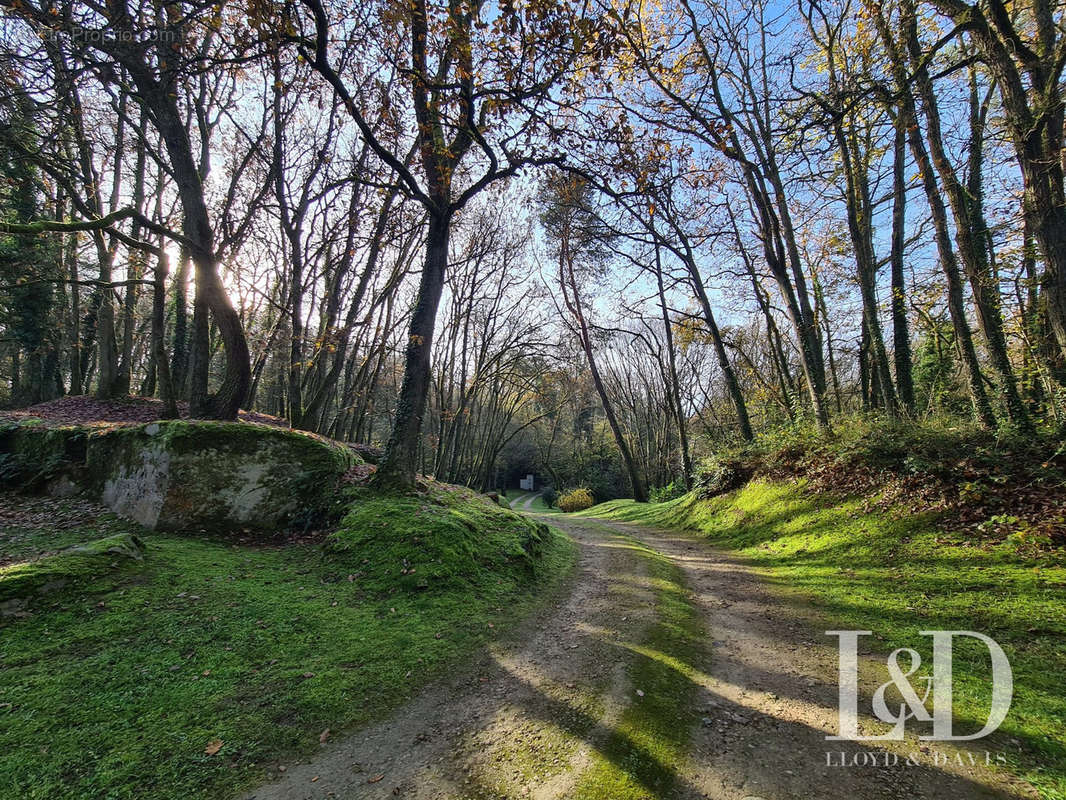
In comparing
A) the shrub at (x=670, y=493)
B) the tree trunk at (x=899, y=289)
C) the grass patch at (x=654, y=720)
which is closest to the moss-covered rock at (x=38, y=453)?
the grass patch at (x=654, y=720)

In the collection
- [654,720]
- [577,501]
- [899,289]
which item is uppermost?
[899,289]

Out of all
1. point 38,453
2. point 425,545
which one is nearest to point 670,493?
point 425,545

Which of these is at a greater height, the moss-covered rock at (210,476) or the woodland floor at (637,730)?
the moss-covered rock at (210,476)

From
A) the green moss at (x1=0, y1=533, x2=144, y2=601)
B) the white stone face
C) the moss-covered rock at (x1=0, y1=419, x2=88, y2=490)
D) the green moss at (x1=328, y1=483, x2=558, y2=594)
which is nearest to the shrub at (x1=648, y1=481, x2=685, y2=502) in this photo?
the green moss at (x1=328, y1=483, x2=558, y2=594)

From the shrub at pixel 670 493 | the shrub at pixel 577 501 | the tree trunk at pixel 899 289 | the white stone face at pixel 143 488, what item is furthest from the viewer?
the shrub at pixel 577 501

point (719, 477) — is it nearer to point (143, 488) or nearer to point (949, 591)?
Result: point (949, 591)

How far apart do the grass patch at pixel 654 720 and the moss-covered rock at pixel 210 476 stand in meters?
4.97

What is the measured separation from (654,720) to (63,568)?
5.10 m

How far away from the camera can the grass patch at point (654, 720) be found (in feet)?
7.42

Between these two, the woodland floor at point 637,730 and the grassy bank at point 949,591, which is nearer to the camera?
the woodland floor at point 637,730

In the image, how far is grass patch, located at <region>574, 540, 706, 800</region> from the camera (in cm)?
226

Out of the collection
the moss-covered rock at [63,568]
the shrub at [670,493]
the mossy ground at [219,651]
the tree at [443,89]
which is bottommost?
the shrub at [670,493]

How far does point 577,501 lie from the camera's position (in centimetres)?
2577

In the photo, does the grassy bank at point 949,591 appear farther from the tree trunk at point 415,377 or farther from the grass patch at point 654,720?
the tree trunk at point 415,377
